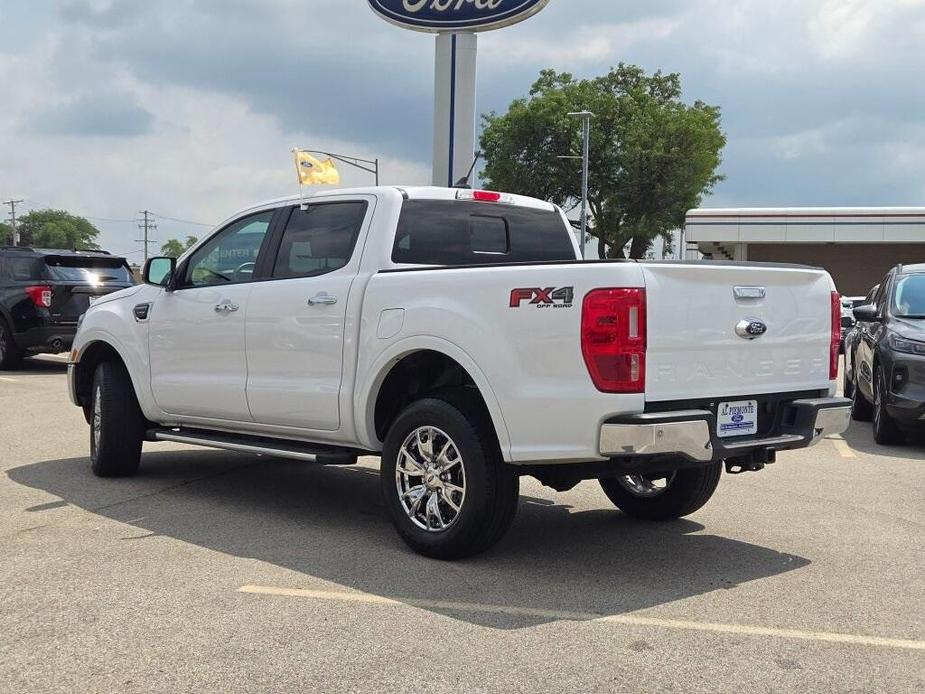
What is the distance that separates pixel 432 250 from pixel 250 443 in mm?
1703

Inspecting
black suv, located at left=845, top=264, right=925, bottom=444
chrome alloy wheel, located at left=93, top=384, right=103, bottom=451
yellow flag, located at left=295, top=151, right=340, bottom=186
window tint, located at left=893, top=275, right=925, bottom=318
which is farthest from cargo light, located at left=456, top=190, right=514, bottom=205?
yellow flag, located at left=295, top=151, right=340, bottom=186

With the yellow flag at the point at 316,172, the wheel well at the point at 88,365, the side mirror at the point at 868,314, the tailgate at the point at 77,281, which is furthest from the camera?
the yellow flag at the point at 316,172

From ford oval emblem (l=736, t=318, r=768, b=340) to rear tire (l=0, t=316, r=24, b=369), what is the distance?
13898 millimetres

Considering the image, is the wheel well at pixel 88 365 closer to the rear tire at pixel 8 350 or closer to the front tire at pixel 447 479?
the front tire at pixel 447 479

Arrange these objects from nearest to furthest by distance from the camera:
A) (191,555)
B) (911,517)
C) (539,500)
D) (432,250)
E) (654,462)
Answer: (654,462), (191,555), (432,250), (911,517), (539,500)

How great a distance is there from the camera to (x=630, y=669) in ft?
12.7

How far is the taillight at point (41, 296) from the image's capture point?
52.7 ft

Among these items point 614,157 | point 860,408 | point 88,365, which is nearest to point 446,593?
point 88,365

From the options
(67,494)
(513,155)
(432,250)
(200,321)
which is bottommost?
(67,494)

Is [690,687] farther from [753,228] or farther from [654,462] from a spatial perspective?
[753,228]

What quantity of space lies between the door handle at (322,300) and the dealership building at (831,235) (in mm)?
40400

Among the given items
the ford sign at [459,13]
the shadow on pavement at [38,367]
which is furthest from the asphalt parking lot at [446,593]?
the ford sign at [459,13]

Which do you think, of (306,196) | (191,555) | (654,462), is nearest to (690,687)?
(654,462)

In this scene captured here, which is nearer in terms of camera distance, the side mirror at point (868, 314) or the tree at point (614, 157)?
Result: the side mirror at point (868, 314)
